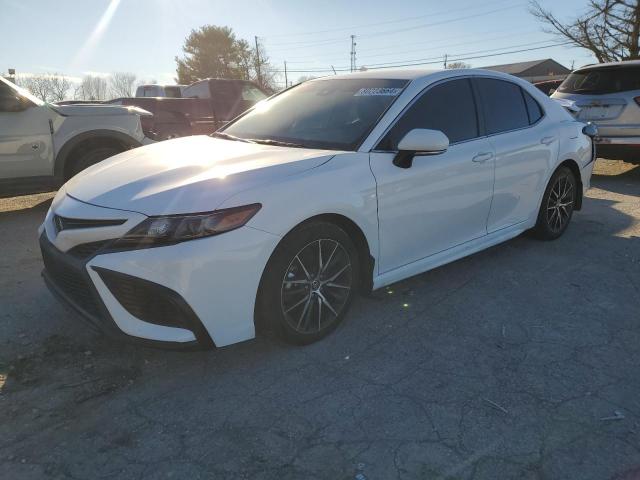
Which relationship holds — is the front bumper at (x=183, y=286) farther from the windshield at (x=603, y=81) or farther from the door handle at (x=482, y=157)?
the windshield at (x=603, y=81)

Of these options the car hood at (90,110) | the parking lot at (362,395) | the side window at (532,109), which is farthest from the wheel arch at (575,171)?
the car hood at (90,110)

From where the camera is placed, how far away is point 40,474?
206 centimetres

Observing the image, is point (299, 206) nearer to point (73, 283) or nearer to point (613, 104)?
point (73, 283)

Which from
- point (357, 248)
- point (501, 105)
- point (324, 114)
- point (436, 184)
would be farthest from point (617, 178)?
point (357, 248)

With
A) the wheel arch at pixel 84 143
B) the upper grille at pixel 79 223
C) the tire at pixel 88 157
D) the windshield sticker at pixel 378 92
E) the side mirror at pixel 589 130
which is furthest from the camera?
the tire at pixel 88 157

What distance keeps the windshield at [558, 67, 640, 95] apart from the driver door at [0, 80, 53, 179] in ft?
26.1

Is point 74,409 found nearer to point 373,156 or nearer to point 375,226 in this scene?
point 375,226

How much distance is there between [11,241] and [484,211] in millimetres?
4621

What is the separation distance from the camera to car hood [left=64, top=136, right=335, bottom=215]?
2572mm

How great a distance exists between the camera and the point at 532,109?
4566 mm

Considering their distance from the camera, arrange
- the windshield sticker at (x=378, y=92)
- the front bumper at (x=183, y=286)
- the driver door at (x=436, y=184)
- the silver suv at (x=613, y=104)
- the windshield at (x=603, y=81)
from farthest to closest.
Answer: the windshield at (x=603, y=81)
the silver suv at (x=613, y=104)
the windshield sticker at (x=378, y=92)
the driver door at (x=436, y=184)
the front bumper at (x=183, y=286)

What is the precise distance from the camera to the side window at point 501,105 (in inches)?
160

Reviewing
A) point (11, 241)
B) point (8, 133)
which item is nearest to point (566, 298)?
point (11, 241)

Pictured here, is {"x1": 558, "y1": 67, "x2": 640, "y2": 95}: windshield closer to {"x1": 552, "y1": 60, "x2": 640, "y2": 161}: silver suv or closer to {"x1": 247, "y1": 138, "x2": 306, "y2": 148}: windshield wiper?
{"x1": 552, "y1": 60, "x2": 640, "y2": 161}: silver suv
